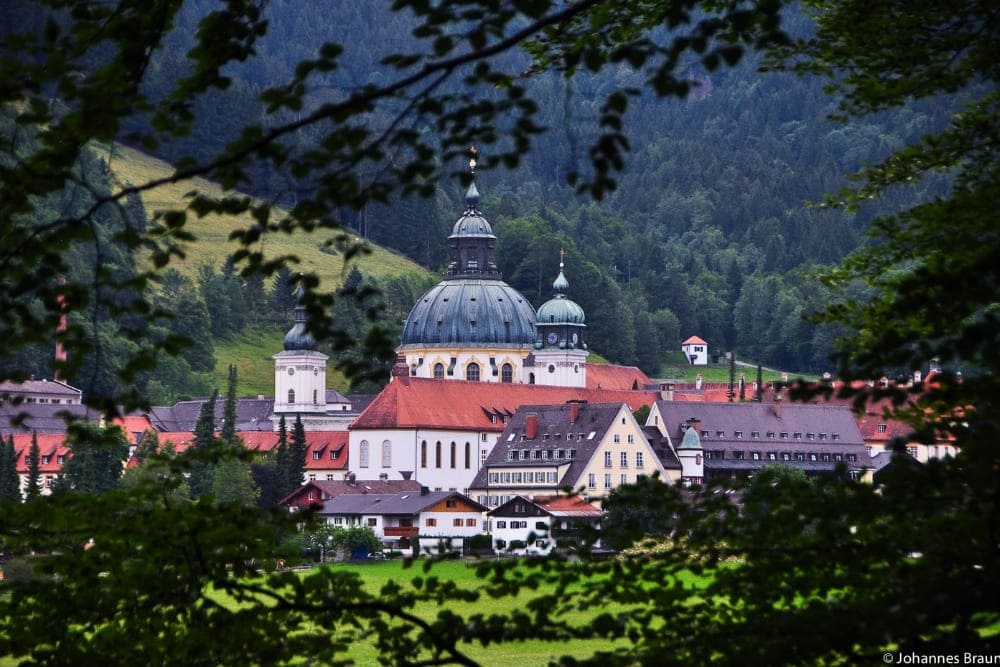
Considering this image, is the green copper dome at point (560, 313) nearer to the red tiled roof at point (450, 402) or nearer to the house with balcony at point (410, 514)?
the red tiled roof at point (450, 402)

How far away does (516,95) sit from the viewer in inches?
330

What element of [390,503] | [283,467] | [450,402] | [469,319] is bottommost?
[390,503]

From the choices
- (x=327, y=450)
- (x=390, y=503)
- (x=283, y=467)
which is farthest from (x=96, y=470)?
(x=327, y=450)

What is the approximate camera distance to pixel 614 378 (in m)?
164

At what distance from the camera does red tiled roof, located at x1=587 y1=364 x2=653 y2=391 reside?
524 feet

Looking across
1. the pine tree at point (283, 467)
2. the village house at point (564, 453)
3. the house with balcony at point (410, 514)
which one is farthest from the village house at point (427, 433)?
the house with balcony at point (410, 514)

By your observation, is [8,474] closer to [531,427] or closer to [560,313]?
[531,427]

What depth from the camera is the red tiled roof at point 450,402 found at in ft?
411

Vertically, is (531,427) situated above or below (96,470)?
above

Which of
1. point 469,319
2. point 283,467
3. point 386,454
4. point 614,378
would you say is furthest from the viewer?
point 614,378

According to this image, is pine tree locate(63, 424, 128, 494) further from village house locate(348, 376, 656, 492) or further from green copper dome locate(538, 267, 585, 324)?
green copper dome locate(538, 267, 585, 324)

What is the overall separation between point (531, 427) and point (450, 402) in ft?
53.6

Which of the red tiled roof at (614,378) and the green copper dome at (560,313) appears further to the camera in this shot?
the red tiled roof at (614,378)

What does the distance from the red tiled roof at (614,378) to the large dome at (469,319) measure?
27.0 ft
